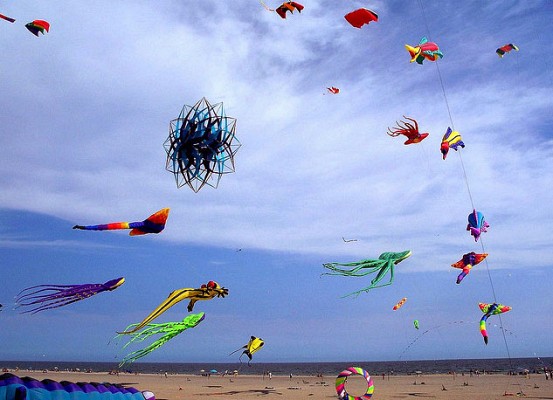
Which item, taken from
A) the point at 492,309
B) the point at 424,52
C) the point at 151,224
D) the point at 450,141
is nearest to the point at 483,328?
the point at 492,309

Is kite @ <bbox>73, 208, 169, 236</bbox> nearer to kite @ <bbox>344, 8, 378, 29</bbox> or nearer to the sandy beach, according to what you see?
kite @ <bbox>344, 8, 378, 29</bbox>

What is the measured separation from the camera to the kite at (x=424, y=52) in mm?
15211

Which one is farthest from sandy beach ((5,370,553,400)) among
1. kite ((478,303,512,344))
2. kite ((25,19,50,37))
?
Answer: kite ((25,19,50,37))

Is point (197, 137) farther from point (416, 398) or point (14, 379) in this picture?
point (416, 398)

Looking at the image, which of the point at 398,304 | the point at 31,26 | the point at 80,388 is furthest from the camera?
the point at 398,304

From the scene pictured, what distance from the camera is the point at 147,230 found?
955 centimetres

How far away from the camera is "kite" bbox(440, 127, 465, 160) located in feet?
55.5

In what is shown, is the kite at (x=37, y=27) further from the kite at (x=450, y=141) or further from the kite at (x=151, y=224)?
the kite at (x=450, y=141)

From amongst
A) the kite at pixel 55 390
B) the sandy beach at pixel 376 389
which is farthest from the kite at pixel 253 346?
the kite at pixel 55 390

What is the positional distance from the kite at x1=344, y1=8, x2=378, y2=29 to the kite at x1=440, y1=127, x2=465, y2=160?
5925 mm

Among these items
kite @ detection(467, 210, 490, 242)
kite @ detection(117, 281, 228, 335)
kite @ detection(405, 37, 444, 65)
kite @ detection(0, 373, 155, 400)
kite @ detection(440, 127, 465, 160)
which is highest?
kite @ detection(405, 37, 444, 65)

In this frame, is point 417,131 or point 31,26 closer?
point 31,26

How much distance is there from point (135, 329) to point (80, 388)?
332 centimetres

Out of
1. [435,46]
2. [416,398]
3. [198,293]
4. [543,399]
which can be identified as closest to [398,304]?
[416,398]
